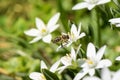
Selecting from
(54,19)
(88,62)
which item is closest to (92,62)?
(88,62)

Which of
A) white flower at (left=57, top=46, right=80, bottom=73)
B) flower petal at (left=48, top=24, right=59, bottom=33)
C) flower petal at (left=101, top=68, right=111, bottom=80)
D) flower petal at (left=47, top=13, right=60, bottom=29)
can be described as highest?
flower petal at (left=47, top=13, right=60, bottom=29)

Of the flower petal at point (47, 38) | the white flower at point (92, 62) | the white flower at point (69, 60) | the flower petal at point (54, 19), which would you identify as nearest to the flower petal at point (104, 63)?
the white flower at point (92, 62)

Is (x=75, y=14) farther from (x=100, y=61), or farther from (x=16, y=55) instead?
(x=100, y=61)

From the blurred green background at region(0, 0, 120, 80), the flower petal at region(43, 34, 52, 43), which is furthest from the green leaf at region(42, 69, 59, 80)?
the blurred green background at region(0, 0, 120, 80)

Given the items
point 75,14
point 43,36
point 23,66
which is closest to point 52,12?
point 75,14

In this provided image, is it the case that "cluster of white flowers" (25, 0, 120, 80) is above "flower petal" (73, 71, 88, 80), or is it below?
above

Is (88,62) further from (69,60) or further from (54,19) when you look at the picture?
(54,19)

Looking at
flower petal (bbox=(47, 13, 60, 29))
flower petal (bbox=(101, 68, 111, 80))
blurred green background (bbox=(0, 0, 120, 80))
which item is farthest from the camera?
blurred green background (bbox=(0, 0, 120, 80))

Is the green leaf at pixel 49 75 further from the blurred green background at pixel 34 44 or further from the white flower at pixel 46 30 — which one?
the blurred green background at pixel 34 44

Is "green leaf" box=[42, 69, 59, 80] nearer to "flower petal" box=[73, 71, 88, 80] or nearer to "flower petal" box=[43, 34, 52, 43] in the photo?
"flower petal" box=[73, 71, 88, 80]
